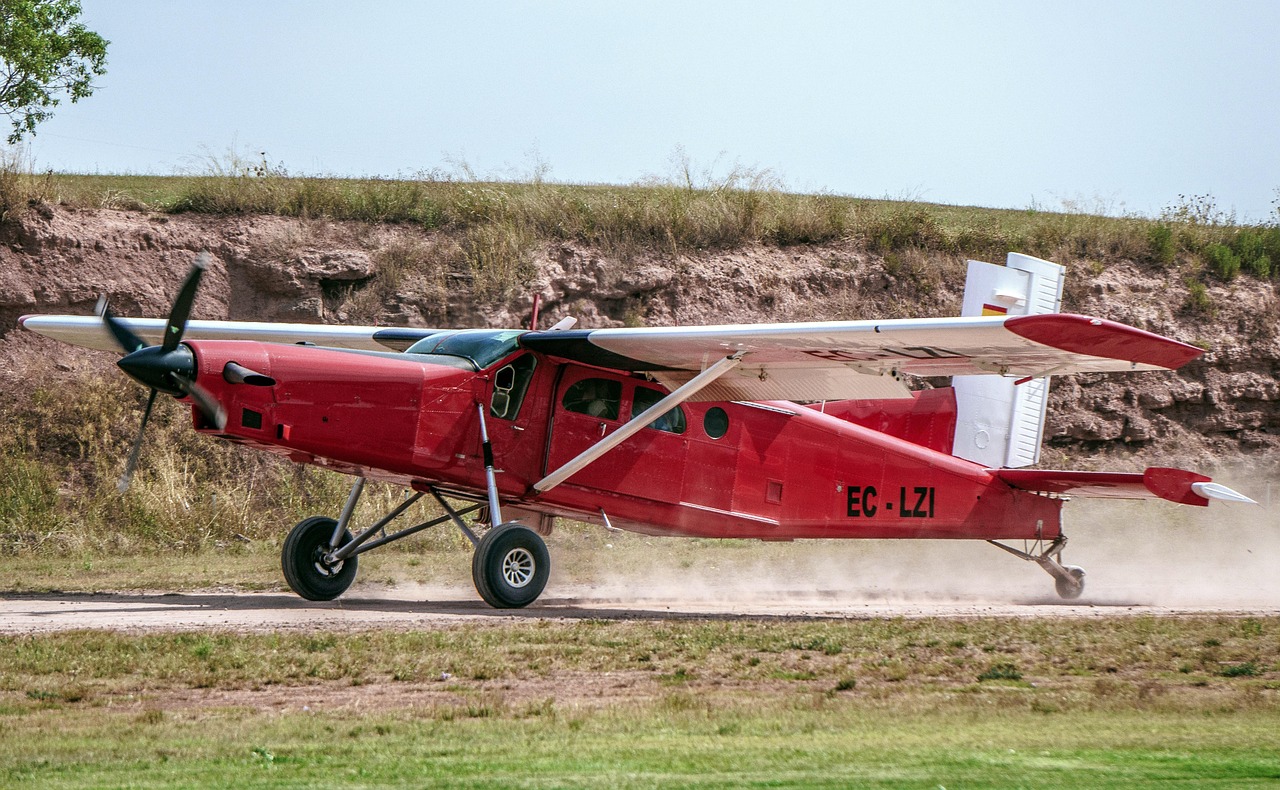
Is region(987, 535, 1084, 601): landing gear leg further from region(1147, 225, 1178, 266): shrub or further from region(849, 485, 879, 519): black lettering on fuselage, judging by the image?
region(1147, 225, 1178, 266): shrub

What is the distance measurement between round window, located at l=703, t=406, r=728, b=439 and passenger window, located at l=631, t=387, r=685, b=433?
34cm

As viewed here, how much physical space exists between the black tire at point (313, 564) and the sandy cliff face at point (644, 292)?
1231cm

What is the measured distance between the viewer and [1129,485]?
43.0 feet

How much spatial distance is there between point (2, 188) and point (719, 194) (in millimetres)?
15229

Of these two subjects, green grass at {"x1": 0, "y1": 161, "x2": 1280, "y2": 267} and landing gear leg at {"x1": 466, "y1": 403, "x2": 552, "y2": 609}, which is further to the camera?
green grass at {"x1": 0, "y1": 161, "x2": 1280, "y2": 267}

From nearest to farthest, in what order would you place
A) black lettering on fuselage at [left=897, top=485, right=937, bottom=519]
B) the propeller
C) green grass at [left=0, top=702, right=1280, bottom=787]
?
green grass at [left=0, top=702, right=1280, bottom=787] → the propeller → black lettering on fuselage at [left=897, top=485, right=937, bottom=519]

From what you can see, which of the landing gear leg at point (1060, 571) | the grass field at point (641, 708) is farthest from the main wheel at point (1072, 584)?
the grass field at point (641, 708)

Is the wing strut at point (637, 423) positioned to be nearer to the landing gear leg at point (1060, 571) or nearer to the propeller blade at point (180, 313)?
the propeller blade at point (180, 313)

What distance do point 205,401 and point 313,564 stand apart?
285 centimetres

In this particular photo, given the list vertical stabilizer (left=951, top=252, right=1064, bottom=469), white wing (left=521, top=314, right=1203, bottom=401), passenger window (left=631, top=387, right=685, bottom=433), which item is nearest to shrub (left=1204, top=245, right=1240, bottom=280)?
vertical stabilizer (left=951, top=252, right=1064, bottom=469)

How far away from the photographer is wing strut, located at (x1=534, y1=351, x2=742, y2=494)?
38.3 feet

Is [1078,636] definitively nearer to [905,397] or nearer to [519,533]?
[905,397]

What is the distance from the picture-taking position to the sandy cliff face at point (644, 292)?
77.3 feet

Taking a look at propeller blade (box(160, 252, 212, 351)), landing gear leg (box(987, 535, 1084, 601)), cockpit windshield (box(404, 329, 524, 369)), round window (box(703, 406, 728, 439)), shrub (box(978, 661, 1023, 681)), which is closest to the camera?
shrub (box(978, 661, 1023, 681))
